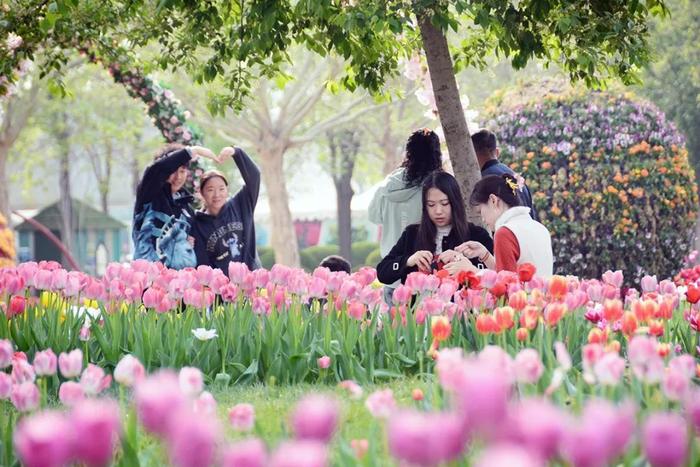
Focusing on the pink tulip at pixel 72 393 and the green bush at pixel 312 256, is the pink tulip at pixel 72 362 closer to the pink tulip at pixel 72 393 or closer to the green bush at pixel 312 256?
the pink tulip at pixel 72 393

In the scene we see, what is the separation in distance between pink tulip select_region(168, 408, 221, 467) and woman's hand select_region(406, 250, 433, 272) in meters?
4.34

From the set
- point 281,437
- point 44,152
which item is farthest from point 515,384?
point 44,152

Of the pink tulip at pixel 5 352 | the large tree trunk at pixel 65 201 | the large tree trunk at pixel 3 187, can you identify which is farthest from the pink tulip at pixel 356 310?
the large tree trunk at pixel 65 201

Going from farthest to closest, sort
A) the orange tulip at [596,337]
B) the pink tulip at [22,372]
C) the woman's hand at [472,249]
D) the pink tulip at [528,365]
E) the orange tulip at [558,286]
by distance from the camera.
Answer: the woman's hand at [472,249], the orange tulip at [558,286], the orange tulip at [596,337], the pink tulip at [22,372], the pink tulip at [528,365]

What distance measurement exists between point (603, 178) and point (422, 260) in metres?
5.75

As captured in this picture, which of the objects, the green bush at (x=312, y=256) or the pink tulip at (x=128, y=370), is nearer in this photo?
the pink tulip at (x=128, y=370)

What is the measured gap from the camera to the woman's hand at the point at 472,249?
5.90 metres

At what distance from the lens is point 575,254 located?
10.9 m

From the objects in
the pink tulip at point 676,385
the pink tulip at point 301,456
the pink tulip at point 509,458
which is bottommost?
the pink tulip at point 676,385

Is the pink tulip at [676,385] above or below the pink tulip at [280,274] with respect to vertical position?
below

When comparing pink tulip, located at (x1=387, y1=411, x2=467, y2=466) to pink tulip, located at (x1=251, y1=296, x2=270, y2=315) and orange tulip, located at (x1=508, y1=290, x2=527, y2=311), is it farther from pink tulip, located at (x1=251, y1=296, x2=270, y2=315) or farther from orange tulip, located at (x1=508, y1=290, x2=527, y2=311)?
pink tulip, located at (x1=251, y1=296, x2=270, y2=315)

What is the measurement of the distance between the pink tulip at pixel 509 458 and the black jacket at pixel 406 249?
15.3 feet

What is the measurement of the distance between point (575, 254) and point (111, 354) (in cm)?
688

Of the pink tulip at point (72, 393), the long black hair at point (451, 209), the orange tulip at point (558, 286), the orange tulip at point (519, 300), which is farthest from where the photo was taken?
the long black hair at point (451, 209)
